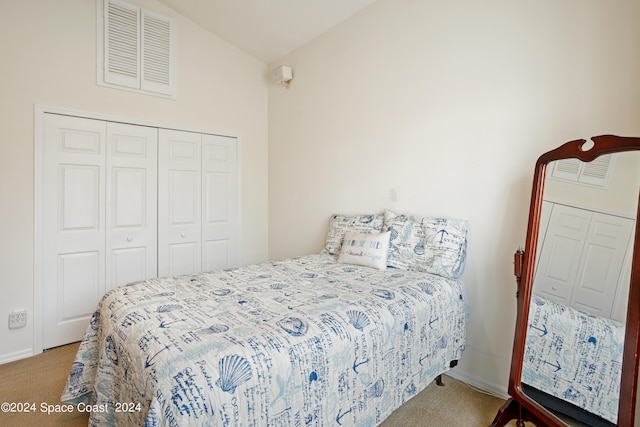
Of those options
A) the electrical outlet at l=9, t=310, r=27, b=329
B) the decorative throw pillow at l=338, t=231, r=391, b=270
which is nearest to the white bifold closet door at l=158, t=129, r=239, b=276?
the electrical outlet at l=9, t=310, r=27, b=329

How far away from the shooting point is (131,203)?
303 centimetres

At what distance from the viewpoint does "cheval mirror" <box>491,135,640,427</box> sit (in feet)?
4.27

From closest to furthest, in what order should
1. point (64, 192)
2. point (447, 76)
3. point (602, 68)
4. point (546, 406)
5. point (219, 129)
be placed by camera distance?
1. point (546, 406)
2. point (602, 68)
3. point (447, 76)
4. point (64, 192)
5. point (219, 129)

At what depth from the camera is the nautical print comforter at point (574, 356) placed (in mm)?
1316

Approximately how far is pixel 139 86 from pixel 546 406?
3695 millimetres

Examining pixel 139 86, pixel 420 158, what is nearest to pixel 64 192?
pixel 139 86

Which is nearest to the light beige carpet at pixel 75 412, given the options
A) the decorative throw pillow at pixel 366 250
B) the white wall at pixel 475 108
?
the white wall at pixel 475 108

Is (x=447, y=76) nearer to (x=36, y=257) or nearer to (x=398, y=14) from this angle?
(x=398, y=14)

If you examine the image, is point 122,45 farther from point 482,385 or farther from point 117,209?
point 482,385

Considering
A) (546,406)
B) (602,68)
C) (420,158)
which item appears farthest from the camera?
(420,158)

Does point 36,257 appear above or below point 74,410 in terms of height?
above

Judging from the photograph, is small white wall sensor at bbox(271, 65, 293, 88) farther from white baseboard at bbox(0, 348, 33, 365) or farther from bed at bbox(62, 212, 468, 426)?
white baseboard at bbox(0, 348, 33, 365)

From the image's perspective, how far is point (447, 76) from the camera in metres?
2.32

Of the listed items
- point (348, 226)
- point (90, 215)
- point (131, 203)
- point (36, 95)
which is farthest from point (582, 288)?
point (36, 95)
